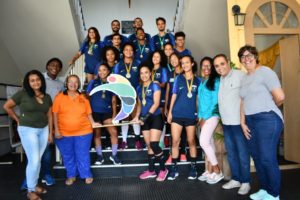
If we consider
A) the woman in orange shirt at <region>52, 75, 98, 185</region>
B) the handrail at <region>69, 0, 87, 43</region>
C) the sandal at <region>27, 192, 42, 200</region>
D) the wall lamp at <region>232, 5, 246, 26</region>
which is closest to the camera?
the sandal at <region>27, 192, 42, 200</region>

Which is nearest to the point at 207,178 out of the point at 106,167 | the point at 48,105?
the point at 106,167

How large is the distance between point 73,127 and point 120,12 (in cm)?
518

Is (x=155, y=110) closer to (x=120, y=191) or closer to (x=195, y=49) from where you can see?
(x=120, y=191)

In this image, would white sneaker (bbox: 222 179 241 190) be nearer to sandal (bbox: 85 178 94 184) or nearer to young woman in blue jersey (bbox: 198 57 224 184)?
young woman in blue jersey (bbox: 198 57 224 184)

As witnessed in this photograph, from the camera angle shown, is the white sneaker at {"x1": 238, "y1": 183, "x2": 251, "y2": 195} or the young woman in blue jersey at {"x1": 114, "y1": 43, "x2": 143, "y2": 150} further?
the young woman in blue jersey at {"x1": 114, "y1": 43, "x2": 143, "y2": 150}

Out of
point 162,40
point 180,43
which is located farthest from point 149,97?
point 162,40

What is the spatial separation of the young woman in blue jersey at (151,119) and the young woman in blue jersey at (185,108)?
0.54 feet

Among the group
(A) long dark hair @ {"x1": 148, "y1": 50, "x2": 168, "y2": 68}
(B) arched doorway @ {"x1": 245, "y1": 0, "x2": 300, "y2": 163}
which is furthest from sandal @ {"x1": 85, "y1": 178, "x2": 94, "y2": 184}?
(B) arched doorway @ {"x1": 245, "y1": 0, "x2": 300, "y2": 163}

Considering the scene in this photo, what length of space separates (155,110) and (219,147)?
1.04m

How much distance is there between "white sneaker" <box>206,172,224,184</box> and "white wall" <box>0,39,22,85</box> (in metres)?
4.70

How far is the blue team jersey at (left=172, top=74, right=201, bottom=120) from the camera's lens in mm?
3693

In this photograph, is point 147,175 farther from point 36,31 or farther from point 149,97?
point 36,31

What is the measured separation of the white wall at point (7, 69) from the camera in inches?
237

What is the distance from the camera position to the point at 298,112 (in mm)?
4566
